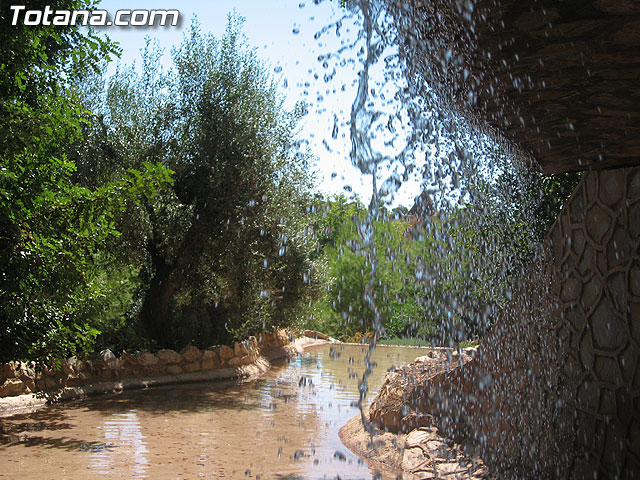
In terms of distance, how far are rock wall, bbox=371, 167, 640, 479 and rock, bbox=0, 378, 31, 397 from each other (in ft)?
21.4

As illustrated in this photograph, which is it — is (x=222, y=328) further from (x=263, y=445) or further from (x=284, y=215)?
(x=263, y=445)

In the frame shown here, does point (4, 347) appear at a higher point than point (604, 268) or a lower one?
lower

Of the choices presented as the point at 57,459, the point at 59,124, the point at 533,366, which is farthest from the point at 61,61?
the point at 533,366

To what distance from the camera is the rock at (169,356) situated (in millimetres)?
12235

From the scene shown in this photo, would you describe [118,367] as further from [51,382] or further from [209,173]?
[209,173]

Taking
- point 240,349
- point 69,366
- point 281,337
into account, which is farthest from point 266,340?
point 69,366

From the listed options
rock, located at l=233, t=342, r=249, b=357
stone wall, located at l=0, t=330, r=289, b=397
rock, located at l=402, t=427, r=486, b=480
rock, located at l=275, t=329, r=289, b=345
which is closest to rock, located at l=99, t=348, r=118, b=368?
stone wall, located at l=0, t=330, r=289, b=397

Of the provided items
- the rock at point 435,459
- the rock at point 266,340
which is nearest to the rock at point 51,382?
the rock at point 435,459

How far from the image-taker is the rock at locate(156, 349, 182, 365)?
12235 mm

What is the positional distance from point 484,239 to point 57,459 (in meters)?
7.07

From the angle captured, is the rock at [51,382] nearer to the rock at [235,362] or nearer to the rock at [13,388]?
A: the rock at [13,388]

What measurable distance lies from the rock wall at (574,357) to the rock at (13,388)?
6.54 metres

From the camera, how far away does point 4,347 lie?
7039 millimetres

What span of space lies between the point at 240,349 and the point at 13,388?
595cm
